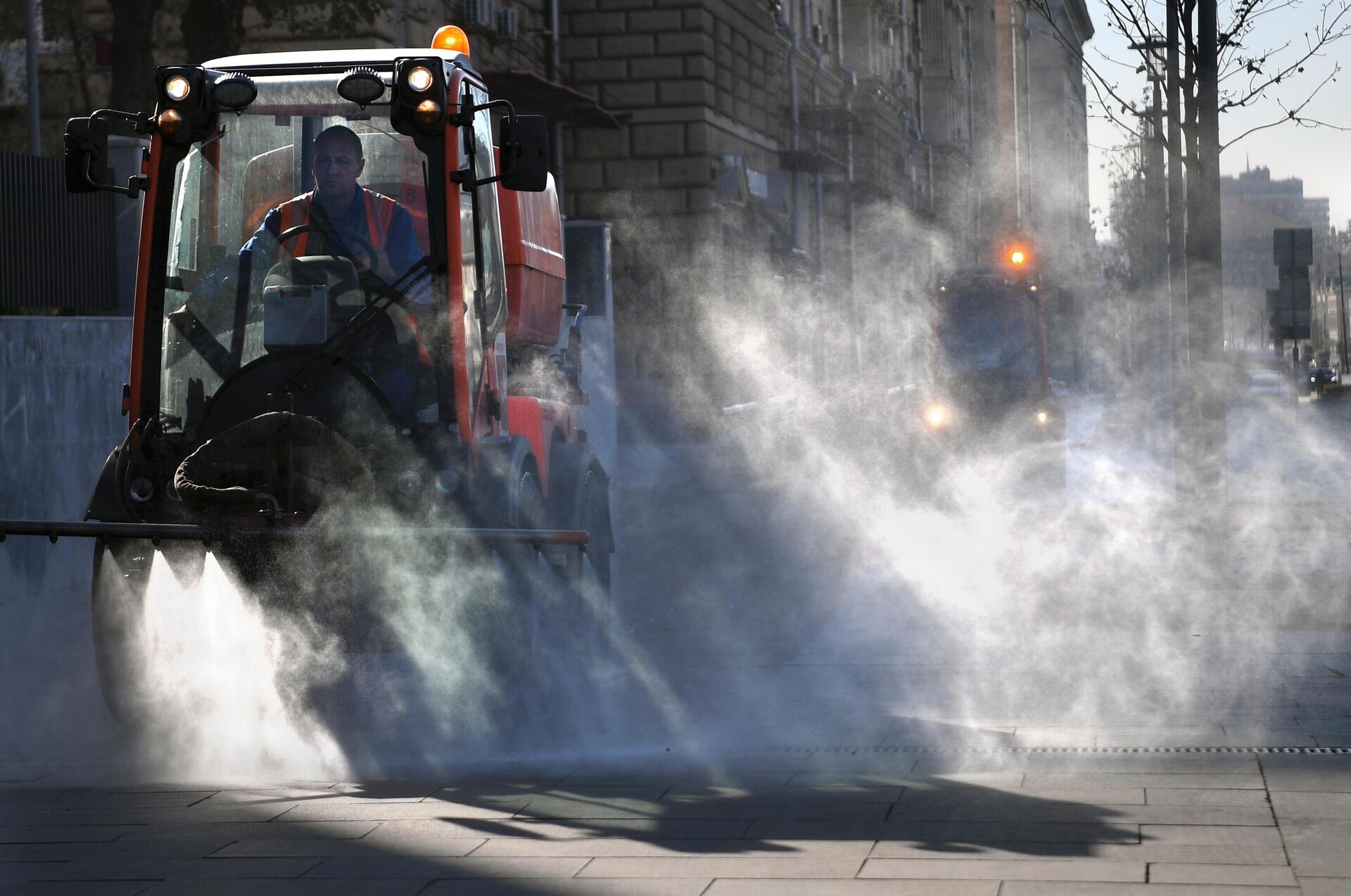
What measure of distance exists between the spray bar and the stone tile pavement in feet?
2.82

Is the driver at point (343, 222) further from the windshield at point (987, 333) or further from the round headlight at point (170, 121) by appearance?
the windshield at point (987, 333)

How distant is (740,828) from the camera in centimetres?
566

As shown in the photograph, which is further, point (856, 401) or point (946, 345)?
point (856, 401)

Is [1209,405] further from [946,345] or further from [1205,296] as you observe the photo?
[946,345]

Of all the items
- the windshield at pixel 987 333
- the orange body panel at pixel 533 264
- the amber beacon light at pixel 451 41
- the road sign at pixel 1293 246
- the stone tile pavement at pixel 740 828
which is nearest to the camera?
the stone tile pavement at pixel 740 828

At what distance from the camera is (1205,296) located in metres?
16.0

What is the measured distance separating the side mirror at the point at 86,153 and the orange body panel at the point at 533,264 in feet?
6.90

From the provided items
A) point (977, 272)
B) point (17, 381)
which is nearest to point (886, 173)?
point (977, 272)

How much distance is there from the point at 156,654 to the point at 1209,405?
10.7 metres

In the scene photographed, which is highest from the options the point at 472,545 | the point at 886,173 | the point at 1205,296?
the point at 886,173

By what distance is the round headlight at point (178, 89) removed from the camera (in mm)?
7773

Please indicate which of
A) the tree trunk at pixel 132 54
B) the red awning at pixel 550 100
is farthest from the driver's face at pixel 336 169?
the red awning at pixel 550 100

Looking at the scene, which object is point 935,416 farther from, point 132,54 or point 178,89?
point 178,89

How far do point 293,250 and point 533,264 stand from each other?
7.17ft
